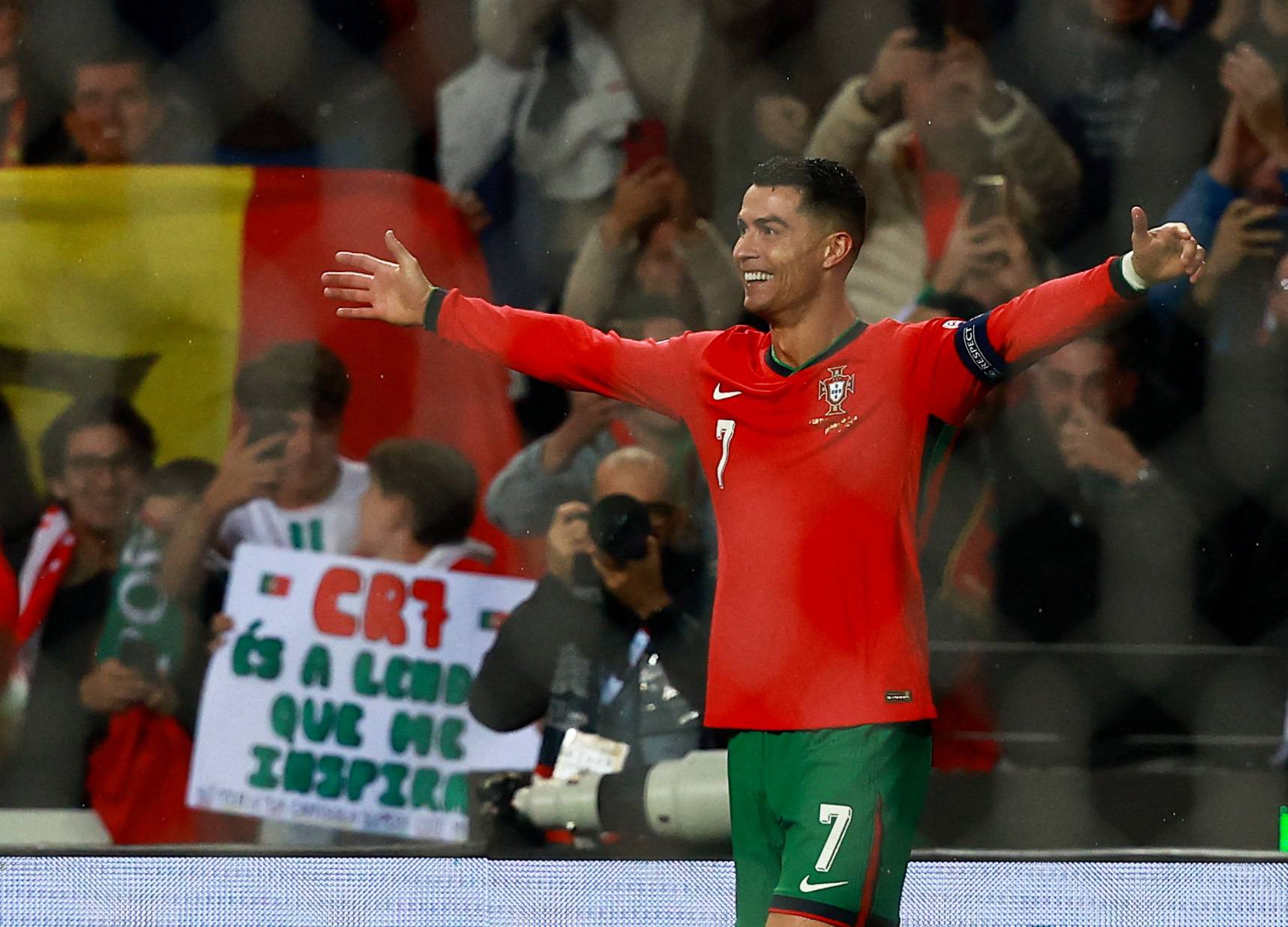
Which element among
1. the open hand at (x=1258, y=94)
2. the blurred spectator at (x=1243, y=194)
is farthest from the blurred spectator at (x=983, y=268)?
the open hand at (x=1258, y=94)

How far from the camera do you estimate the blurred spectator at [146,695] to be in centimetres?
188

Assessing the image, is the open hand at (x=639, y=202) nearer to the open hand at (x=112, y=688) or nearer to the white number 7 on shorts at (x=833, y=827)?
the open hand at (x=112, y=688)

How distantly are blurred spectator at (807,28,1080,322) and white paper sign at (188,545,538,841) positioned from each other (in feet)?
1.71

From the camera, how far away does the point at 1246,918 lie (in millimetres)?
1506

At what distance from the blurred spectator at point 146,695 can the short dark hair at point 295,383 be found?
0.13 meters

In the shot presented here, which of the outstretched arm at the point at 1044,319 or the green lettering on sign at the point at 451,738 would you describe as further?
the green lettering on sign at the point at 451,738

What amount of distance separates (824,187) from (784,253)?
59mm

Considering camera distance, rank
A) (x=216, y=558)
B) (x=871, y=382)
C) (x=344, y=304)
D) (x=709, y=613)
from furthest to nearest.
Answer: (x=344, y=304) → (x=216, y=558) → (x=709, y=613) → (x=871, y=382)

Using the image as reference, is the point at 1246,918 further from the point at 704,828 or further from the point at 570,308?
the point at 570,308

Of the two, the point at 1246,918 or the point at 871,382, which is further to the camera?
the point at 1246,918

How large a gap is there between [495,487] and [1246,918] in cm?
87

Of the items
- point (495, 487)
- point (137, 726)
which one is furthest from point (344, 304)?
point (137, 726)

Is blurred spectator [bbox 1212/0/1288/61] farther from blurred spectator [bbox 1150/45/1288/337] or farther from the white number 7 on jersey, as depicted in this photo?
the white number 7 on jersey

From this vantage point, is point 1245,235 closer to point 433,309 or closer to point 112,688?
point 433,309
